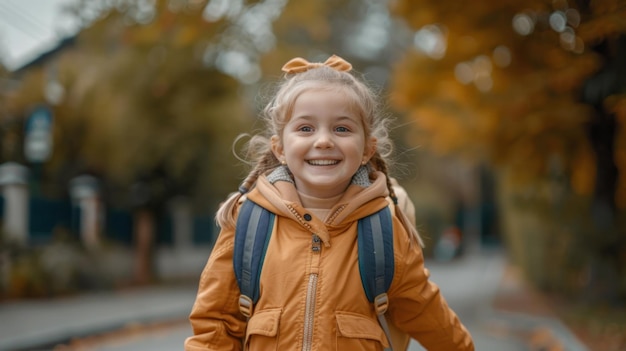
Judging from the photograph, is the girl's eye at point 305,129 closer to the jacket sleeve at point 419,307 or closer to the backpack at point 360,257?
the backpack at point 360,257

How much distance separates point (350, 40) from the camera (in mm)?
32812

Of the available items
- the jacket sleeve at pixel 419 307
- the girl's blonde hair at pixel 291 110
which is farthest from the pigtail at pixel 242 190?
the jacket sleeve at pixel 419 307

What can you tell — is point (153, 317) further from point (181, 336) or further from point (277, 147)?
point (277, 147)

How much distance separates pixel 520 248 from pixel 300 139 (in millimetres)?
18810

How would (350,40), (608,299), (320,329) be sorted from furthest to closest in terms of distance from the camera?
(350,40) → (608,299) → (320,329)

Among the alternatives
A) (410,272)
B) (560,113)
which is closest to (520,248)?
(560,113)

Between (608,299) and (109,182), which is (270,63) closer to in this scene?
(109,182)

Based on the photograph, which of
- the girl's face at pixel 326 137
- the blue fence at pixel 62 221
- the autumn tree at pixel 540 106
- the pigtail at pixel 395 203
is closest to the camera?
the girl's face at pixel 326 137

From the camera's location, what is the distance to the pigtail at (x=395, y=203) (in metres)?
2.58

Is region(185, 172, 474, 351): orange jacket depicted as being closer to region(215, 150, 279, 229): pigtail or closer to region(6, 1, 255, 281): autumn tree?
region(215, 150, 279, 229): pigtail

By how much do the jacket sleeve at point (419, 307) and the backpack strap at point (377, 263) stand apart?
43mm

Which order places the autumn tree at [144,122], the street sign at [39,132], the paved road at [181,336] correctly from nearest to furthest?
the paved road at [181,336]
the street sign at [39,132]
the autumn tree at [144,122]

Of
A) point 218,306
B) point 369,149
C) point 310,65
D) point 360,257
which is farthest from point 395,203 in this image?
point 218,306

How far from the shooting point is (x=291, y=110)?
99.0 inches
